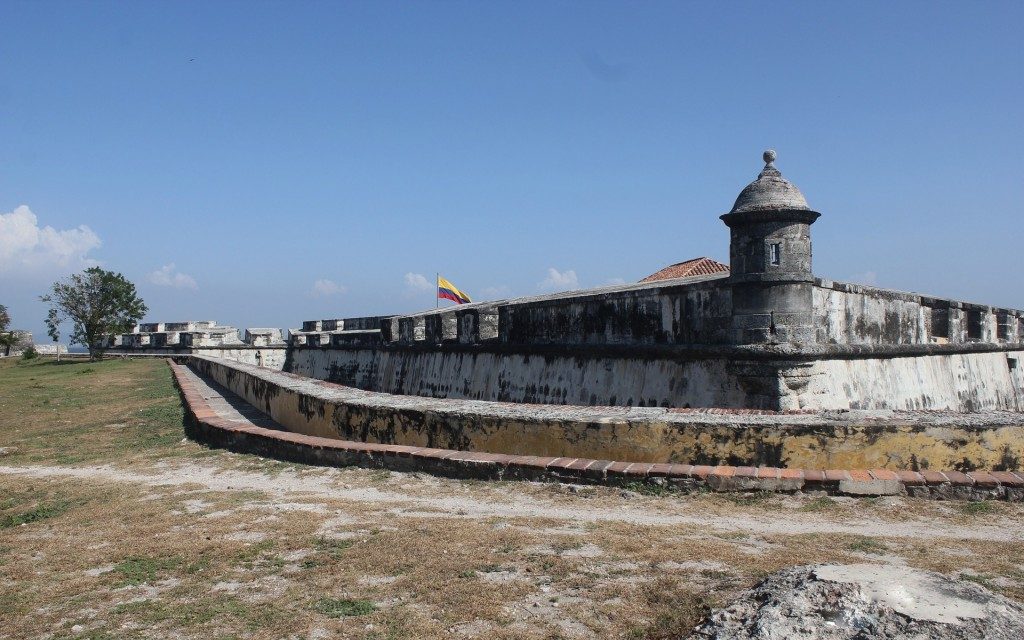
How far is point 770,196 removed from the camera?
27.1 ft

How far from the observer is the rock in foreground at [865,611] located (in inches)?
85.4

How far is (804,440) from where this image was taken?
4961mm

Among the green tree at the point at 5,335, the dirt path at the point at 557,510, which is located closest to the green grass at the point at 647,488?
the dirt path at the point at 557,510

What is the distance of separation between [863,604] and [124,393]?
1592 cm

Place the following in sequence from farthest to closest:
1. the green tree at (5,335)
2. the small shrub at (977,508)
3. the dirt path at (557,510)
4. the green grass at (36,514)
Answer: the green tree at (5,335) < the green grass at (36,514) < the small shrub at (977,508) < the dirt path at (557,510)

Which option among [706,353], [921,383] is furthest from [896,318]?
[706,353]

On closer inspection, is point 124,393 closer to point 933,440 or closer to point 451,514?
point 451,514

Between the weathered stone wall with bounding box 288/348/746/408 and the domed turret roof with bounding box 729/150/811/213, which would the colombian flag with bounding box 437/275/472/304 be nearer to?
the weathered stone wall with bounding box 288/348/746/408

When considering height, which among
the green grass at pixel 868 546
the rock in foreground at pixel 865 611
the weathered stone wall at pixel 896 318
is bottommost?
the green grass at pixel 868 546

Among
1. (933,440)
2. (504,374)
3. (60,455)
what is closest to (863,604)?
(933,440)

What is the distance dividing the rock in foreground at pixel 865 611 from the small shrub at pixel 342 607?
4.18 feet

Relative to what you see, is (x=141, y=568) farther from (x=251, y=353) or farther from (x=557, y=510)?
(x=251, y=353)

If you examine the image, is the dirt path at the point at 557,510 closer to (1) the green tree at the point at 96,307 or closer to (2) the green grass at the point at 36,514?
(2) the green grass at the point at 36,514

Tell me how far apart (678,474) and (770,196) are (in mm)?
4702
